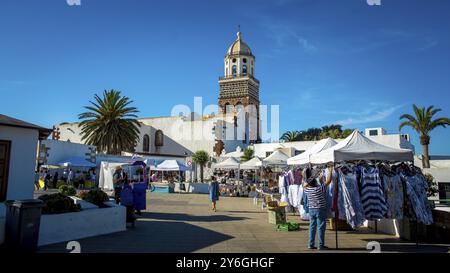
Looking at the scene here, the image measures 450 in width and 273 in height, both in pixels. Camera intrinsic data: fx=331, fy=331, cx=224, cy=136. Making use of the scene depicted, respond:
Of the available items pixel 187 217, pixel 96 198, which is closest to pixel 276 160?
pixel 187 217

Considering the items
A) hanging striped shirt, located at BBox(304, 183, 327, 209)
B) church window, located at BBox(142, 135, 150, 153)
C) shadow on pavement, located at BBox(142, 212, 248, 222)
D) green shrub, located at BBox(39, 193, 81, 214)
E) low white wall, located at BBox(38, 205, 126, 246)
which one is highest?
church window, located at BBox(142, 135, 150, 153)

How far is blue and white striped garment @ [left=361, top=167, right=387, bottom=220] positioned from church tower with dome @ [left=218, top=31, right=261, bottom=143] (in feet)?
159

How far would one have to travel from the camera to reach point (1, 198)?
9.02 meters

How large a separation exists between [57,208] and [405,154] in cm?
888

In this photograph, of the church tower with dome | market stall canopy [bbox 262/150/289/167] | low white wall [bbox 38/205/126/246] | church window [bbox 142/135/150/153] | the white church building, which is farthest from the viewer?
the church tower with dome

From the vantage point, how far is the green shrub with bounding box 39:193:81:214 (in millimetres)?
8242

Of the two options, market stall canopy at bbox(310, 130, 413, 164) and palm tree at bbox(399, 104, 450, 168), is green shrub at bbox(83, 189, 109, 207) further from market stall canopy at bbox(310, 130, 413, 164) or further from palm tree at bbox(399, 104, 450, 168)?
palm tree at bbox(399, 104, 450, 168)

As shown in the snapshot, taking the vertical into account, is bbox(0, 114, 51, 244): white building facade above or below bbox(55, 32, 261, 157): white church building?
below

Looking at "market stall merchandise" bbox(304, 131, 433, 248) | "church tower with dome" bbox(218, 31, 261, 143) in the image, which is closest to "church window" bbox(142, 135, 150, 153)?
"church tower with dome" bbox(218, 31, 261, 143)

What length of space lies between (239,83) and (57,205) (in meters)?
51.6

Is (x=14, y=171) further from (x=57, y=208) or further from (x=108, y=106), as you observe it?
(x=108, y=106)
